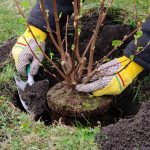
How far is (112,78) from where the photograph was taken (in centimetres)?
206

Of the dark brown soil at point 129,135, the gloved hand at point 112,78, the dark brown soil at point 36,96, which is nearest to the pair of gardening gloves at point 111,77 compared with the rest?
the gloved hand at point 112,78

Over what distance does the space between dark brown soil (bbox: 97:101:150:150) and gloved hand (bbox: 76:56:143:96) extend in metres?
0.32

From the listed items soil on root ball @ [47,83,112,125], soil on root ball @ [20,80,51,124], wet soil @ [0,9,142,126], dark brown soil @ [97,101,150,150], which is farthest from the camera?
wet soil @ [0,9,142,126]

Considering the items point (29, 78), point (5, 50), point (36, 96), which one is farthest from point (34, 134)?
point (5, 50)

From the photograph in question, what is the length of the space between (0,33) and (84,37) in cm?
70

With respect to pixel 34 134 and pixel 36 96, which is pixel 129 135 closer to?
pixel 34 134

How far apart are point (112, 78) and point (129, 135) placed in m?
0.45

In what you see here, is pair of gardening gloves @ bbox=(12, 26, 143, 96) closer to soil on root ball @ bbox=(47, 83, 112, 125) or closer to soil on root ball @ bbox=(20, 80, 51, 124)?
soil on root ball @ bbox=(47, 83, 112, 125)

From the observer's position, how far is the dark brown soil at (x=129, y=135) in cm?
164

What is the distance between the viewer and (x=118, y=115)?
2359 mm

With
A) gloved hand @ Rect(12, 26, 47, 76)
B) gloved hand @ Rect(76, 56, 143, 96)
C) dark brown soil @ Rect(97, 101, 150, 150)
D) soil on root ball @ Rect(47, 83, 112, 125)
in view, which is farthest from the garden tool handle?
dark brown soil @ Rect(97, 101, 150, 150)

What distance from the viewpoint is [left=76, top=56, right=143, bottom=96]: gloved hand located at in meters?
2.04

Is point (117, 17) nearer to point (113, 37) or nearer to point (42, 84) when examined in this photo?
point (113, 37)

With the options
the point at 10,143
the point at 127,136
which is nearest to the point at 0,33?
the point at 10,143
